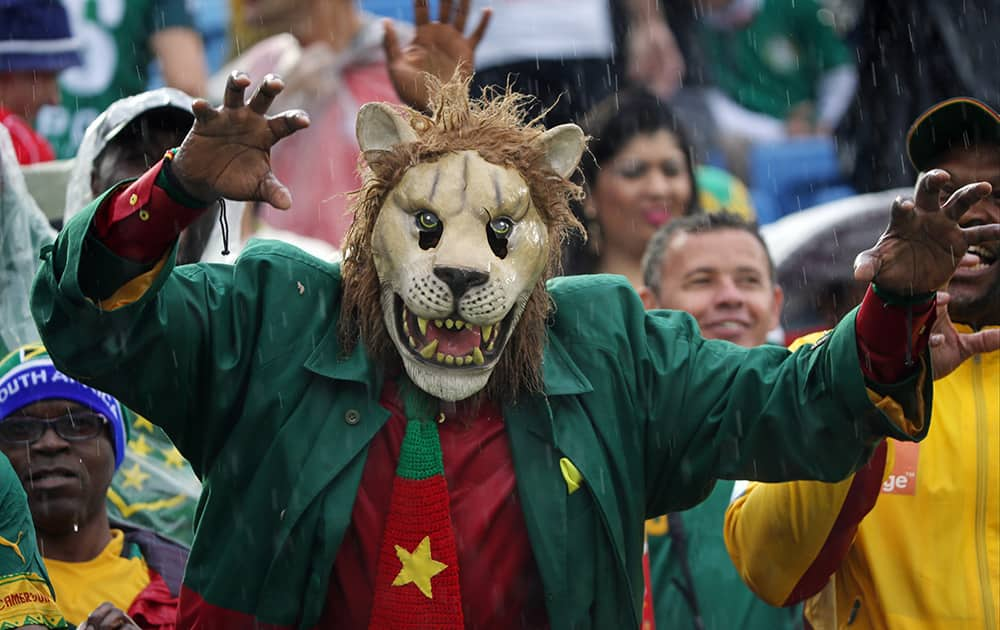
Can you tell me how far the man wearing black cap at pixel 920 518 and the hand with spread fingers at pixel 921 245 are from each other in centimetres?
57

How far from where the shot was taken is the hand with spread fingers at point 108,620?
4242 millimetres

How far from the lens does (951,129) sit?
191 inches

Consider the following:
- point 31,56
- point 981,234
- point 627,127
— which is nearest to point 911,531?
point 981,234

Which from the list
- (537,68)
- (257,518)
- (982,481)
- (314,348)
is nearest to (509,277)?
(314,348)

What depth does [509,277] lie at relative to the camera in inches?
161

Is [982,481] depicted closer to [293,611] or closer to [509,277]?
[509,277]

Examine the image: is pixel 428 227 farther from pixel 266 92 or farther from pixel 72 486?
pixel 72 486

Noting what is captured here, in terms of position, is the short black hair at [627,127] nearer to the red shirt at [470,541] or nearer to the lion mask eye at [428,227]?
the lion mask eye at [428,227]

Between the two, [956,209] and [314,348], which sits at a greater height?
[956,209]

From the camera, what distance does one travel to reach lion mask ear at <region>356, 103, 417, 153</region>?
4152 millimetres

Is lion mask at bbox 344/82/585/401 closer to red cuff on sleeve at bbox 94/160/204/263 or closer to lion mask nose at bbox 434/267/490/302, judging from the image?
lion mask nose at bbox 434/267/490/302

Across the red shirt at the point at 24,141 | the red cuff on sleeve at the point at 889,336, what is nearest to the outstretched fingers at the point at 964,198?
the red cuff on sleeve at the point at 889,336

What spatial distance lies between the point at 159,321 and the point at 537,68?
15.7 feet

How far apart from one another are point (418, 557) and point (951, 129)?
1876 millimetres
